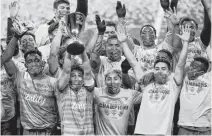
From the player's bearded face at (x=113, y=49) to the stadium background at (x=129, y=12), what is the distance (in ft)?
21.6

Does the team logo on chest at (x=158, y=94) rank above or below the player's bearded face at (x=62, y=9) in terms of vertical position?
below

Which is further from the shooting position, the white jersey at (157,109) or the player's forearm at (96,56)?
the player's forearm at (96,56)

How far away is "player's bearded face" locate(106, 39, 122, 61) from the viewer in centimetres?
836

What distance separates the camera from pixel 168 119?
7617 millimetres

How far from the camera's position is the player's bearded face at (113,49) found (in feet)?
27.4

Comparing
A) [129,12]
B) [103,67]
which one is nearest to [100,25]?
[103,67]

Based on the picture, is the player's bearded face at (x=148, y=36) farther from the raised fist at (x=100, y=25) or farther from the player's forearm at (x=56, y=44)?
the player's forearm at (x=56, y=44)

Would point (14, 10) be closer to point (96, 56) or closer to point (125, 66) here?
point (96, 56)

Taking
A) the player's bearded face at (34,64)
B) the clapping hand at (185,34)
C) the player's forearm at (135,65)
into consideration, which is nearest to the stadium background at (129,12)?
the player's bearded face at (34,64)

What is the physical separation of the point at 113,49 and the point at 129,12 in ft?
33.0

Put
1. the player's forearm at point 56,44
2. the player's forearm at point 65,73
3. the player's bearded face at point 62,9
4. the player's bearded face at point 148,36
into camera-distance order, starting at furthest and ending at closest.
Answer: the player's bearded face at point 62,9, the player's bearded face at point 148,36, the player's forearm at point 56,44, the player's forearm at point 65,73

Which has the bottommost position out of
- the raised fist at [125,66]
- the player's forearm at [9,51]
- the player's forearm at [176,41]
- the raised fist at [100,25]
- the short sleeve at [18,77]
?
the short sleeve at [18,77]

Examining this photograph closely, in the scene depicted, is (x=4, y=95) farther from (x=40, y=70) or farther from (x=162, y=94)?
(x=162, y=94)

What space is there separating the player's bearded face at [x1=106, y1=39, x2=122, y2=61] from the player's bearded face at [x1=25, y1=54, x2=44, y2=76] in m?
1.09
